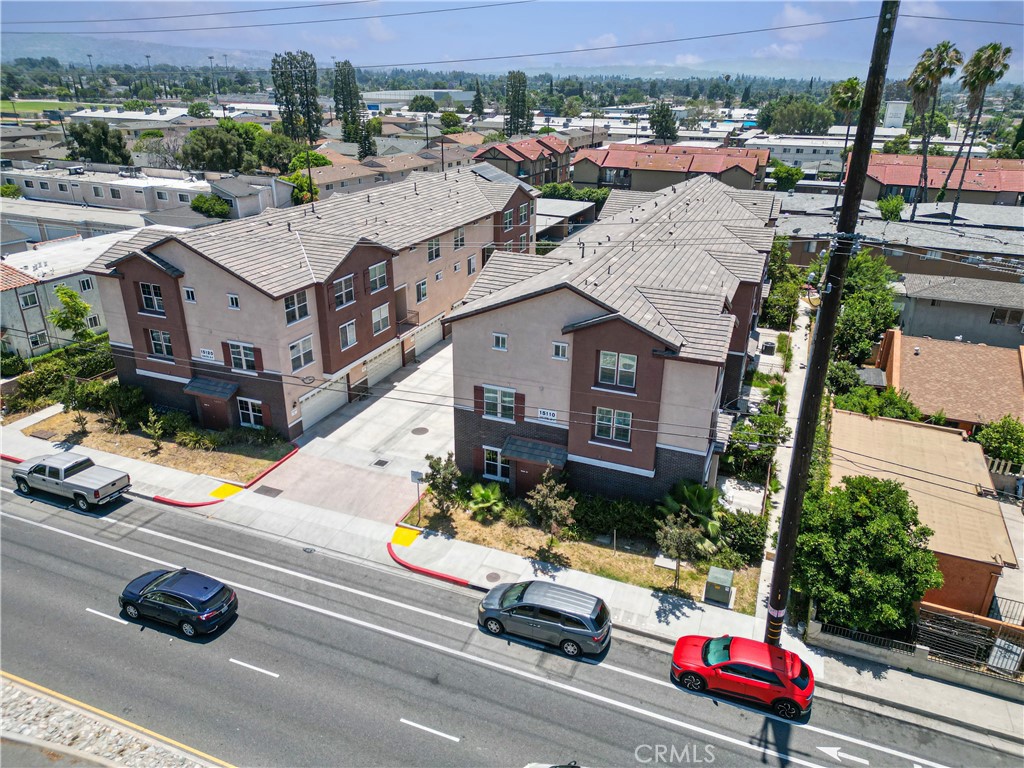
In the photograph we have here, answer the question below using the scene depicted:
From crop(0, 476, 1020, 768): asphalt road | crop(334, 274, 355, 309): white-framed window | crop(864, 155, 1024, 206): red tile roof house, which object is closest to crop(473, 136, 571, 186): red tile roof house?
crop(864, 155, 1024, 206): red tile roof house

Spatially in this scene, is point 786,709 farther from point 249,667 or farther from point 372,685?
point 249,667

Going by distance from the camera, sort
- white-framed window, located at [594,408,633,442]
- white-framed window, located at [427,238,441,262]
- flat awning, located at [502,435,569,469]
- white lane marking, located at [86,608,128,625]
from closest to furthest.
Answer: white lane marking, located at [86,608,128,625] < white-framed window, located at [594,408,633,442] < flat awning, located at [502,435,569,469] < white-framed window, located at [427,238,441,262]

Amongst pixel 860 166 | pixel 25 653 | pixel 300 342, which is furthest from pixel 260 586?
pixel 860 166

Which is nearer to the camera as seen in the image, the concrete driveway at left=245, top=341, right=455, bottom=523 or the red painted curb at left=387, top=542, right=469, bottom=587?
the red painted curb at left=387, top=542, right=469, bottom=587

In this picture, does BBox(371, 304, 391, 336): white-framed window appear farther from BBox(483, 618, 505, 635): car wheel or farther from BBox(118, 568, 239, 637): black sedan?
BBox(483, 618, 505, 635): car wheel

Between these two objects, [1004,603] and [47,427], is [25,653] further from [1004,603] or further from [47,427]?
[1004,603]

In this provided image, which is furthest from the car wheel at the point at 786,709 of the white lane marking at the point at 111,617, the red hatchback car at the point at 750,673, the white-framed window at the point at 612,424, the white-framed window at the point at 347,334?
the white-framed window at the point at 347,334
